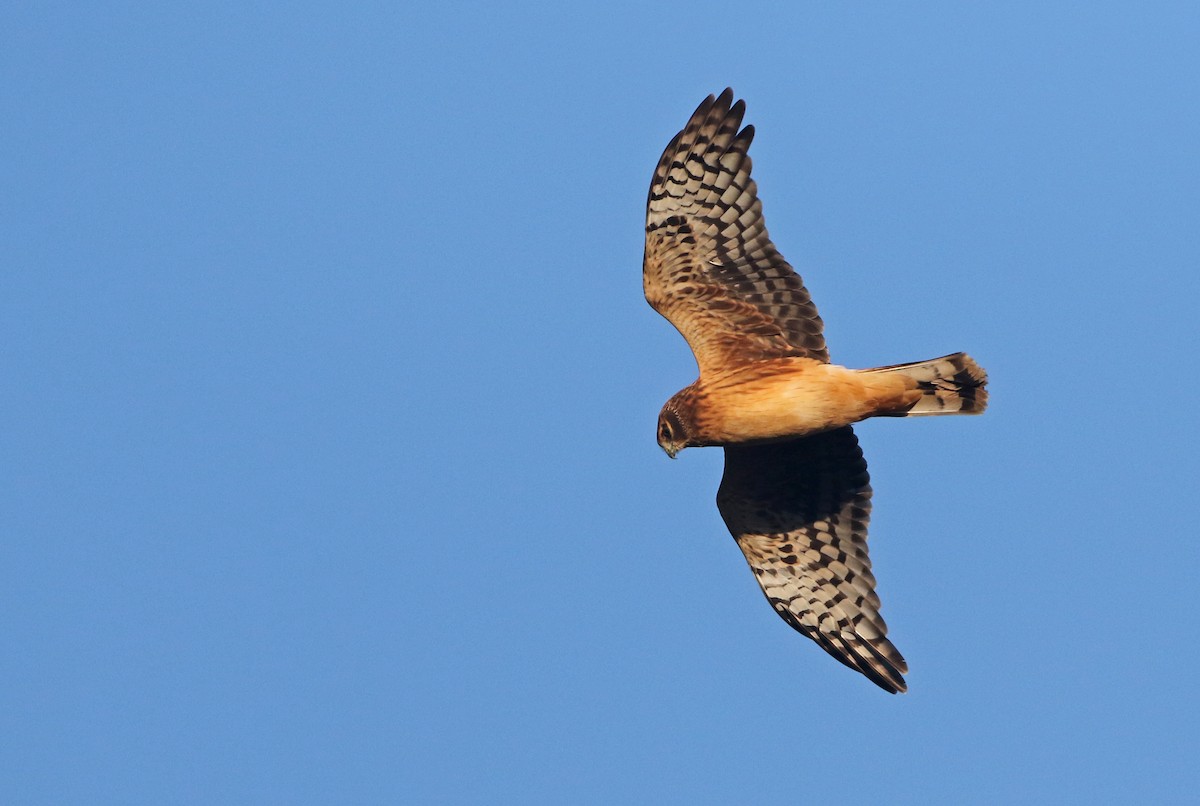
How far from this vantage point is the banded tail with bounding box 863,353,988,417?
1026 centimetres

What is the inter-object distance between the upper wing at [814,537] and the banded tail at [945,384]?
766 mm

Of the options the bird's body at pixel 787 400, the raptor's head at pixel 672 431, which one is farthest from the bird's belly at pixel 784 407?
the raptor's head at pixel 672 431

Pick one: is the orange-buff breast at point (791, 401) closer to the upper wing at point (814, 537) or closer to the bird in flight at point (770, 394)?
the bird in flight at point (770, 394)

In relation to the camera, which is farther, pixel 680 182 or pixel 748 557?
pixel 748 557

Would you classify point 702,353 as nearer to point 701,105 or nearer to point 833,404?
point 833,404

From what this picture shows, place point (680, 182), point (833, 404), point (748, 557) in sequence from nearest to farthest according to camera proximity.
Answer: point (833, 404)
point (680, 182)
point (748, 557)

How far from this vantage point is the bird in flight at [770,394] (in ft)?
33.4

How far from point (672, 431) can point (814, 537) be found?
68.3 inches

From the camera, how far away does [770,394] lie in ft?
33.2

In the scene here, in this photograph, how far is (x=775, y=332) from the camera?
34.2 ft

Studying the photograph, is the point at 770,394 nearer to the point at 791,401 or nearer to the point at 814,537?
the point at 791,401

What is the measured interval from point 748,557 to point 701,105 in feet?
11.0

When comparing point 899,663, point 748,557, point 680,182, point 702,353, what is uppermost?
point 680,182

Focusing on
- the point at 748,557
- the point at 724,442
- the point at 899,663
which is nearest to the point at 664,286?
the point at 724,442
